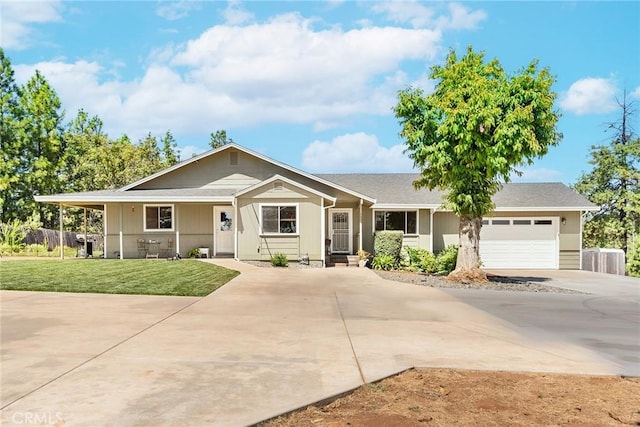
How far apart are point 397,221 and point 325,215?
351 cm

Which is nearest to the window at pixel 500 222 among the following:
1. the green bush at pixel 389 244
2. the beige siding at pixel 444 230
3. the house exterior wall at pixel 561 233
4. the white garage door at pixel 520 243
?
the white garage door at pixel 520 243

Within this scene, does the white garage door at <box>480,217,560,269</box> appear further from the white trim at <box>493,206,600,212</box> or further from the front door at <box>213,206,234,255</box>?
the front door at <box>213,206,234,255</box>

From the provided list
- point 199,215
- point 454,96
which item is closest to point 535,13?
point 454,96

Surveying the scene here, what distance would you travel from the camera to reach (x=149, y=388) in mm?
3918

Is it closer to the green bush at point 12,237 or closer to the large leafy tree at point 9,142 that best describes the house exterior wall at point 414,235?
the green bush at point 12,237

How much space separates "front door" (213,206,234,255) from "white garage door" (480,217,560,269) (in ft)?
37.3

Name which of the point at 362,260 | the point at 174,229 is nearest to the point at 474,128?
the point at 362,260

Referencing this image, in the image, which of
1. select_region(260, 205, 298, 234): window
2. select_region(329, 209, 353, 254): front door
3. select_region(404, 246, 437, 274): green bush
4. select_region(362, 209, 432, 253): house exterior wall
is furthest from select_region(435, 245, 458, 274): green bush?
select_region(260, 205, 298, 234): window

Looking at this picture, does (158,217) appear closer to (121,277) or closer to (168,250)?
(168,250)

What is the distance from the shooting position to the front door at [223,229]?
1877cm

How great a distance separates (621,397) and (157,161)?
116ft

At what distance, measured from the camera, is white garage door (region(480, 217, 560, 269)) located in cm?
1978

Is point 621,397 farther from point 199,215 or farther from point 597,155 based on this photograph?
point 597,155

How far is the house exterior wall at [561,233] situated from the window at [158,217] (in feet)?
39.0
